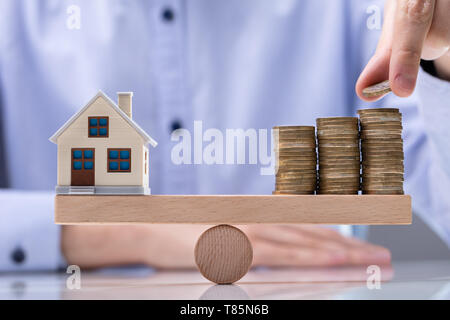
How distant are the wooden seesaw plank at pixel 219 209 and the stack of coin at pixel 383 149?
3 centimetres

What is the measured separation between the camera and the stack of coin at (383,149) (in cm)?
75

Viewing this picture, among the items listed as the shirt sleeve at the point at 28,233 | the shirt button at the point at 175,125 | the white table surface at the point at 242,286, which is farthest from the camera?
the shirt button at the point at 175,125

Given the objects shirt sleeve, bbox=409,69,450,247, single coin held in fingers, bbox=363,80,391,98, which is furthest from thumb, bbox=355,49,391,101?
shirt sleeve, bbox=409,69,450,247

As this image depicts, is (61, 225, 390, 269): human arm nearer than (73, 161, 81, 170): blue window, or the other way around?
(73, 161, 81, 170): blue window

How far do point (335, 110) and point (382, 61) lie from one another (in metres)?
0.61

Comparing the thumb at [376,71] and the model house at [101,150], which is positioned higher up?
the thumb at [376,71]

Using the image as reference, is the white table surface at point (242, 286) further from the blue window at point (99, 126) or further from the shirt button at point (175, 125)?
the shirt button at point (175, 125)

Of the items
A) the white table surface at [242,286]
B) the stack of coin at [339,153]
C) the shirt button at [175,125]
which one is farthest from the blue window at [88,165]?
the shirt button at [175,125]

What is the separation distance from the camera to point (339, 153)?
0.75 meters

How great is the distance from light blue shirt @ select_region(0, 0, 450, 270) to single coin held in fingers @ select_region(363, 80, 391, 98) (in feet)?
2.01

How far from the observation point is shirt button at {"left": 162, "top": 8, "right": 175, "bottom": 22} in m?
1.33

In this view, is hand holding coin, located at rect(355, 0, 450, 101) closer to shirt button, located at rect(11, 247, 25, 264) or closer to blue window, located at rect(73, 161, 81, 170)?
blue window, located at rect(73, 161, 81, 170)

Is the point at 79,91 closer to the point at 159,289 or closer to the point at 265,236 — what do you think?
the point at 265,236

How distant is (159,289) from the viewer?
0.69m
